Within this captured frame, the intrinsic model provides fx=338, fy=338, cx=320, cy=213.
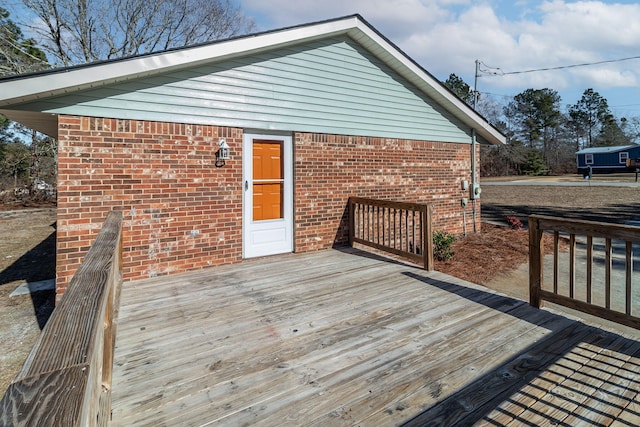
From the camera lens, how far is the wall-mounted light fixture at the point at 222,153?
5.07 metres

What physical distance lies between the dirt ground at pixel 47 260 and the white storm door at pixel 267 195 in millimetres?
2919

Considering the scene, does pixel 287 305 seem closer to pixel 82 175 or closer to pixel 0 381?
pixel 0 381

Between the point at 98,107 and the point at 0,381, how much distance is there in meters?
3.15

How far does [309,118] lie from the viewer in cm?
598

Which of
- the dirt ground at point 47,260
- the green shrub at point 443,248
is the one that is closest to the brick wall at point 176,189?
the dirt ground at point 47,260

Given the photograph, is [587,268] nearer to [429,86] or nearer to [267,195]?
[267,195]

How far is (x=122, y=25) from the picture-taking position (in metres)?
16.0

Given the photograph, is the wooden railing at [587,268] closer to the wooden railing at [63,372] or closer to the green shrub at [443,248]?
the green shrub at [443,248]

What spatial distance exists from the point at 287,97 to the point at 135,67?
2.31 m

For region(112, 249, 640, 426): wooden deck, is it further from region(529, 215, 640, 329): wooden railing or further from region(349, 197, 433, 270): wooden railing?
region(349, 197, 433, 270): wooden railing

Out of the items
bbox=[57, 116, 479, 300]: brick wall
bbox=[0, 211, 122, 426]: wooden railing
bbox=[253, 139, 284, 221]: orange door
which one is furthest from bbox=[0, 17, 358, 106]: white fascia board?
bbox=[0, 211, 122, 426]: wooden railing

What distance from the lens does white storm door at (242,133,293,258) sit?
18.0ft

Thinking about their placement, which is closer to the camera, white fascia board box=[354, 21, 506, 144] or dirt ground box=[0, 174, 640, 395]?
dirt ground box=[0, 174, 640, 395]

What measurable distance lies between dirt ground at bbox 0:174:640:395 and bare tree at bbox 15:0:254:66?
7.32 m
